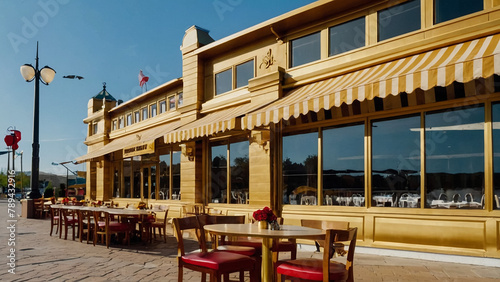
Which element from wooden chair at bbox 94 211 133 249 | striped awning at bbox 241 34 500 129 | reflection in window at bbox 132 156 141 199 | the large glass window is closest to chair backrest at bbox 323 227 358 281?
striped awning at bbox 241 34 500 129

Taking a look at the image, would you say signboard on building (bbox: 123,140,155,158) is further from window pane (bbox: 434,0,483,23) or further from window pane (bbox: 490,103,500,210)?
window pane (bbox: 490,103,500,210)

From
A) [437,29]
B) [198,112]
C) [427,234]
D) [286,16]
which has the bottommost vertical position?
[427,234]

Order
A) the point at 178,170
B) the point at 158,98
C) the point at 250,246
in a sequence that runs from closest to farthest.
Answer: the point at 250,246 → the point at 178,170 → the point at 158,98

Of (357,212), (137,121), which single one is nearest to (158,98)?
(137,121)

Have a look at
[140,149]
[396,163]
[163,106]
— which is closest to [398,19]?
[396,163]

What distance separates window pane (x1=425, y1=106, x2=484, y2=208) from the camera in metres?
6.13

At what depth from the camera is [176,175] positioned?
12.5m

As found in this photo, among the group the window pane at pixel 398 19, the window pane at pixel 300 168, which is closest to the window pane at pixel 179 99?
the window pane at pixel 300 168

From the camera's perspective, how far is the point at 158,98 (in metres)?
14.5

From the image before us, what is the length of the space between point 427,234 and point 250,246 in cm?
331

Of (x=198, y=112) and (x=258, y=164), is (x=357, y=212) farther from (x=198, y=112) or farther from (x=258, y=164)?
(x=198, y=112)

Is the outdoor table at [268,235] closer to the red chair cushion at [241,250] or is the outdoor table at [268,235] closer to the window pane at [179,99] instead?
the red chair cushion at [241,250]

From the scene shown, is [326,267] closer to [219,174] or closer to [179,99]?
[219,174]

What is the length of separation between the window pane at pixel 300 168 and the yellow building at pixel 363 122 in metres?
0.02
